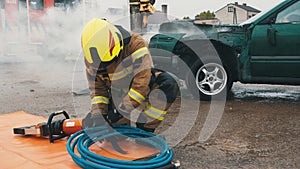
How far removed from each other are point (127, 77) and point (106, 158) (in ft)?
2.57

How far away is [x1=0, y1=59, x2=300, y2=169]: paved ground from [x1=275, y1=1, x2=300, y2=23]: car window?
122cm

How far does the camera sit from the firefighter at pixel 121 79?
9.25 ft

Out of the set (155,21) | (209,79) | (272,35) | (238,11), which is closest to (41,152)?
(209,79)

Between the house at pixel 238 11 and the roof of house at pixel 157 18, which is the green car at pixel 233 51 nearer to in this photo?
the roof of house at pixel 157 18

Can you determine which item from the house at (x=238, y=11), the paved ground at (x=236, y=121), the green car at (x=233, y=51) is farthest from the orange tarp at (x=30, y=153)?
the house at (x=238, y=11)

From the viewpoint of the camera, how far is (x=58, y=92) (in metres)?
6.65

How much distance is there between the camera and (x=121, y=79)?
10.4 ft

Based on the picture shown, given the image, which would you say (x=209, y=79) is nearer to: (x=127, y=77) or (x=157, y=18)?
(x=157, y=18)

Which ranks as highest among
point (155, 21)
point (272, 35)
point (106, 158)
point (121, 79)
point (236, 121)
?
point (155, 21)

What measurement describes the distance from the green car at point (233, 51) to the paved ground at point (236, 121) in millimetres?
379

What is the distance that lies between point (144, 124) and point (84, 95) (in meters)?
3.08

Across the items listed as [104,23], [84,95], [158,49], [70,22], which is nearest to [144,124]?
[104,23]

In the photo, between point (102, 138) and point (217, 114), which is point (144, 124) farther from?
point (217, 114)

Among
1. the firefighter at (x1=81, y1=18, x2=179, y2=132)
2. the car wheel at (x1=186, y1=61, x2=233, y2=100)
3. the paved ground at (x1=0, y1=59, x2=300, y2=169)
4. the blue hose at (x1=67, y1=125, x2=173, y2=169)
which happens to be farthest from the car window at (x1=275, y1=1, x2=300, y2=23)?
the blue hose at (x1=67, y1=125, x2=173, y2=169)
